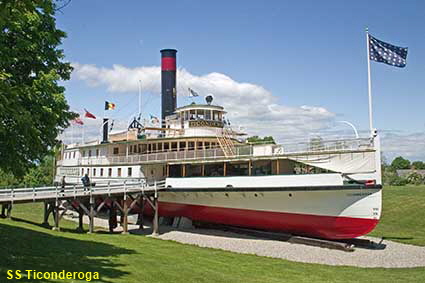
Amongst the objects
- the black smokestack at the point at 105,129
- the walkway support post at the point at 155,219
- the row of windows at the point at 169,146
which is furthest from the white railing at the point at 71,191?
the black smokestack at the point at 105,129

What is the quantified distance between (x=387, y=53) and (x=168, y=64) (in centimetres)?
1765

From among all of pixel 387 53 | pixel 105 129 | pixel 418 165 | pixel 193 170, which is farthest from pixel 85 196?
pixel 418 165

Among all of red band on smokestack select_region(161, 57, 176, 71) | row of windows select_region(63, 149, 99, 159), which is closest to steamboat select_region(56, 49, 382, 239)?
row of windows select_region(63, 149, 99, 159)

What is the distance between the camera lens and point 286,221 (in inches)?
769

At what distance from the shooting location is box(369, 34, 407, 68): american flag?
18.7 m

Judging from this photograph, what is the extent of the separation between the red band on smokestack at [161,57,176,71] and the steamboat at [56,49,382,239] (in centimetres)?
508

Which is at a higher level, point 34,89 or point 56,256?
point 34,89

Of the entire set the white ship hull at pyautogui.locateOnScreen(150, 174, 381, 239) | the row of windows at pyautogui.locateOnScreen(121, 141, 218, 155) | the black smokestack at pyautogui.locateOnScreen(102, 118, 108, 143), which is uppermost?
the black smokestack at pyautogui.locateOnScreen(102, 118, 108, 143)

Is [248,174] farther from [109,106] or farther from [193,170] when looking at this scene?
[109,106]

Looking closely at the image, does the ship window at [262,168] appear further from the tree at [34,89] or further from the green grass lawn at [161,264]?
the tree at [34,89]

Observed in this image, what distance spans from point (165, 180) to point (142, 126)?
16.1ft

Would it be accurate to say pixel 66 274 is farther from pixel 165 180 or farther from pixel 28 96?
pixel 165 180

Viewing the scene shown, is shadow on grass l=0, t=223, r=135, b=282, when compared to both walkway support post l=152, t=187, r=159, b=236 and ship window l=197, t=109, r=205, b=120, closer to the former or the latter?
walkway support post l=152, t=187, r=159, b=236

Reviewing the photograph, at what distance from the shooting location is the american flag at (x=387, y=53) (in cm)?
1872
